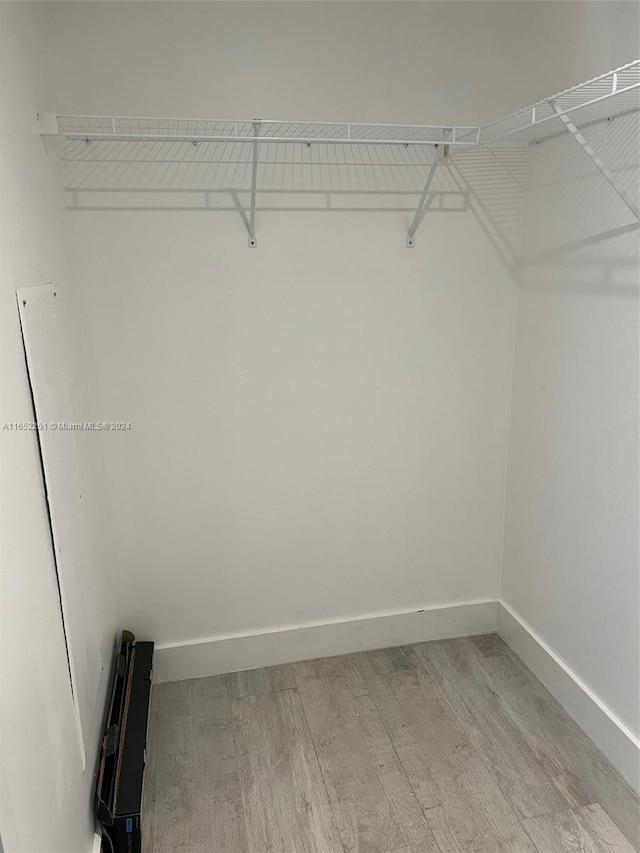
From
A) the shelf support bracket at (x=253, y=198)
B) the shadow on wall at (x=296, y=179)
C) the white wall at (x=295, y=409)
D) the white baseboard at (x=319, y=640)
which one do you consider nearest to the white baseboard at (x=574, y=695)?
the white baseboard at (x=319, y=640)

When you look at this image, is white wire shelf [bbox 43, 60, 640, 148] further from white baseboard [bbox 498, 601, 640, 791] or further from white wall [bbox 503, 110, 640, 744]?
white baseboard [bbox 498, 601, 640, 791]

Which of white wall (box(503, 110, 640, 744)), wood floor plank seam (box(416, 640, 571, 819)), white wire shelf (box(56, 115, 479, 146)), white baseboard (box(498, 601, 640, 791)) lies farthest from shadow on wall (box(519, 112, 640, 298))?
wood floor plank seam (box(416, 640, 571, 819))

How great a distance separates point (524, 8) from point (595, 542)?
1715mm

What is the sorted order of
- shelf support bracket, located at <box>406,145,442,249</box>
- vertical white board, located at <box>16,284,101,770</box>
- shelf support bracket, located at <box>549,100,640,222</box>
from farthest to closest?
shelf support bracket, located at <box>406,145,442,249</box>, shelf support bracket, located at <box>549,100,640,222</box>, vertical white board, located at <box>16,284,101,770</box>

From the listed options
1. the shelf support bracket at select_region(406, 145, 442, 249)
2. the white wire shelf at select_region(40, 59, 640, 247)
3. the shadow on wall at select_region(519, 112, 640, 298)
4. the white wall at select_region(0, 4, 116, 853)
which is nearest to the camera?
the white wall at select_region(0, 4, 116, 853)

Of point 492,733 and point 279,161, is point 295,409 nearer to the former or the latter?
point 279,161

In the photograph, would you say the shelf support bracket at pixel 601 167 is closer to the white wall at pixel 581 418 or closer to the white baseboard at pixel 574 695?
the white wall at pixel 581 418

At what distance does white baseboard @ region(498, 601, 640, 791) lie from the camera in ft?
6.18

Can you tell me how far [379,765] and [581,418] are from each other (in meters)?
1.23

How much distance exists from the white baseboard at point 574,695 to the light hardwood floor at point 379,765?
36mm

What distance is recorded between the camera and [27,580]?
3.88 ft

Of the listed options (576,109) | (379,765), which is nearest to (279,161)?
(576,109)

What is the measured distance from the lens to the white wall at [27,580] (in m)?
1.04

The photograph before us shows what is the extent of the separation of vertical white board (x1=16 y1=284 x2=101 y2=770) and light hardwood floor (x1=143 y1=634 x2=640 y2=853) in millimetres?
462
